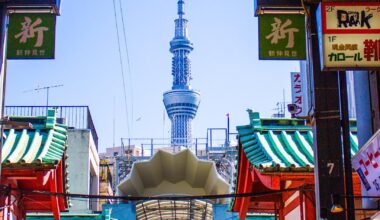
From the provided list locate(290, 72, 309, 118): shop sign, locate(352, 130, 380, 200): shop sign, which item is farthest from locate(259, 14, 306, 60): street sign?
locate(290, 72, 309, 118): shop sign

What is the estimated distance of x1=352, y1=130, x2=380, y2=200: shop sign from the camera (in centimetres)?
1376

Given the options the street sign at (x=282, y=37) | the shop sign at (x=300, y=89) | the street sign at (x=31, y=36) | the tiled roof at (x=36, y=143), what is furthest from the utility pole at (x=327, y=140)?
the shop sign at (x=300, y=89)

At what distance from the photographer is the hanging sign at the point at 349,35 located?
12578 mm

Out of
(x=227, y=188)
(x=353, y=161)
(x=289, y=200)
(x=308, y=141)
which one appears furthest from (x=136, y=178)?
(x=353, y=161)

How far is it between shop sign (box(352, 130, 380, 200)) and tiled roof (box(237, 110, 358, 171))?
131cm

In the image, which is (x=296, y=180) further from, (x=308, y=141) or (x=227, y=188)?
(x=227, y=188)

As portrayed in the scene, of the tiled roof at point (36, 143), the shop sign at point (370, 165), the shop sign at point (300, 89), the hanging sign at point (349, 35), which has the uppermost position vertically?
the shop sign at point (300, 89)

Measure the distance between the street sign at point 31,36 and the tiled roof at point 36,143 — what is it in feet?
8.26

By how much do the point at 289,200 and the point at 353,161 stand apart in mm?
5113

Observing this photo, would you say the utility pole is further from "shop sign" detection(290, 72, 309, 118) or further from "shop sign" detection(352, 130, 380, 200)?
"shop sign" detection(290, 72, 309, 118)

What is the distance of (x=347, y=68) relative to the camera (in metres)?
12.5

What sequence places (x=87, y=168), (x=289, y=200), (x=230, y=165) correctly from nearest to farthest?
1. (x=289, y=200)
2. (x=87, y=168)
3. (x=230, y=165)

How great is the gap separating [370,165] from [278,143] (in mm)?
3873

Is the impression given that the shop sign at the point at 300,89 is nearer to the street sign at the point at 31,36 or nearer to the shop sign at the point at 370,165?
the shop sign at the point at 370,165
